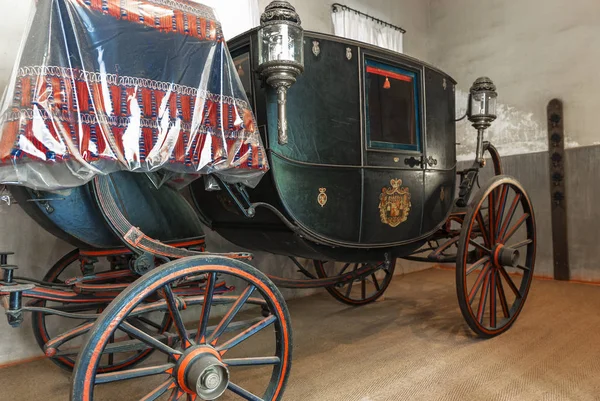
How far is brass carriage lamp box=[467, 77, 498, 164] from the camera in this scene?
112 inches

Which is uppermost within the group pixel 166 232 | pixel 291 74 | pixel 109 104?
pixel 291 74

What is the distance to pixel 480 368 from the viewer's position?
211cm

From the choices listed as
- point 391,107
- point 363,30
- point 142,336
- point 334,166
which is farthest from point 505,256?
point 363,30

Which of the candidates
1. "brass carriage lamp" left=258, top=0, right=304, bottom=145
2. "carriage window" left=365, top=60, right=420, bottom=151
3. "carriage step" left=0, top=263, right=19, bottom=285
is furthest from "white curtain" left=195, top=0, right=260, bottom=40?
"carriage step" left=0, top=263, right=19, bottom=285

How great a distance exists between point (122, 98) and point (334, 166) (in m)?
1.01

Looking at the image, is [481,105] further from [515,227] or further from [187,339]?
[187,339]

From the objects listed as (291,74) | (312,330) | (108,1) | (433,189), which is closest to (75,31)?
(108,1)

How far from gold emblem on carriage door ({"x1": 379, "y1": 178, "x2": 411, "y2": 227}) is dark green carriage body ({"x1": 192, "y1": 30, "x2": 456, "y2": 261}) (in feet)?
0.07

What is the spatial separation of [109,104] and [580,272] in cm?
445

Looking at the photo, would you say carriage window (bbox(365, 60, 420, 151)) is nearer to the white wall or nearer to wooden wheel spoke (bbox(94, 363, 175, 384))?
wooden wheel spoke (bbox(94, 363, 175, 384))

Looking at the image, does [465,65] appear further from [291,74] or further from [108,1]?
[108,1]

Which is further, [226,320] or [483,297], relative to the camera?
[483,297]

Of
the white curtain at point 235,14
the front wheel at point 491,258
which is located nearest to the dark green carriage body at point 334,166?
the front wheel at point 491,258

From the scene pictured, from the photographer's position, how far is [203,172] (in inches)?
61.7
